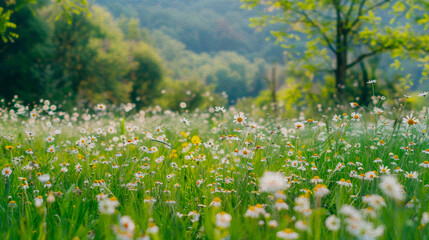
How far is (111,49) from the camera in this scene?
94.0 ft

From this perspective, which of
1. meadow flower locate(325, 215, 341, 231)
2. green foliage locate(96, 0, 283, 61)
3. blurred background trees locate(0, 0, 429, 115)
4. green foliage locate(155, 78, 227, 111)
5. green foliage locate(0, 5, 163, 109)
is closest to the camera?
meadow flower locate(325, 215, 341, 231)

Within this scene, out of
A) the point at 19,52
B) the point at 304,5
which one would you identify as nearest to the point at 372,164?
the point at 304,5

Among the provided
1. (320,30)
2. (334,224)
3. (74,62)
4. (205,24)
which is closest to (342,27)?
(320,30)

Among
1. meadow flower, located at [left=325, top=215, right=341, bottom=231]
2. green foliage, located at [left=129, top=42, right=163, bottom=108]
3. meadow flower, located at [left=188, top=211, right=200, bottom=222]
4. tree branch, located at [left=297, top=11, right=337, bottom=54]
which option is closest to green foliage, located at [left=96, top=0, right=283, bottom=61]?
green foliage, located at [left=129, top=42, right=163, bottom=108]

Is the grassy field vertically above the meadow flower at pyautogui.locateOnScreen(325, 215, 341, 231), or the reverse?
the meadow flower at pyautogui.locateOnScreen(325, 215, 341, 231)

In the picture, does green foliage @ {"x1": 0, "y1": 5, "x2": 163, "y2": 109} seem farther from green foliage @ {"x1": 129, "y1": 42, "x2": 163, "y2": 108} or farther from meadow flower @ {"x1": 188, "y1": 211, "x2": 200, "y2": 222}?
meadow flower @ {"x1": 188, "y1": 211, "x2": 200, "y2": 222}

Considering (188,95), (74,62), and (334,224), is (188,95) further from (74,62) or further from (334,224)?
(334,224)

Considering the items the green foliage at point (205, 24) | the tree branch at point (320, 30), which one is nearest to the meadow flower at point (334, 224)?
the tree branch at point (320, 30)

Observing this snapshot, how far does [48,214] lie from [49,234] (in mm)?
323

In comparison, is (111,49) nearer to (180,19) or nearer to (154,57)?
(154,57)

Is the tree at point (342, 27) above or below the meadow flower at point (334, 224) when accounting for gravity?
above

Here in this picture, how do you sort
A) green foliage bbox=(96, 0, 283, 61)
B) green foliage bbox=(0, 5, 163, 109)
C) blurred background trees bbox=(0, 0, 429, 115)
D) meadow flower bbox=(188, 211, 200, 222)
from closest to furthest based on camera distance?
meadow flower bbox=(188, 211, 200, 222), blurred background trees bbox=(0, 0, 429, 115), green foliage bbox=(0, 5, 163, 109), green foliage bbox=(96, 0, 283, 61)

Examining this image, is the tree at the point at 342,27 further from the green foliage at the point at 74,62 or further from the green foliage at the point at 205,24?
the green foliage at the point at 205,24

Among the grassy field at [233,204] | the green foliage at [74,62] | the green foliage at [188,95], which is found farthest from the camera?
the green foliage at [188,95]
